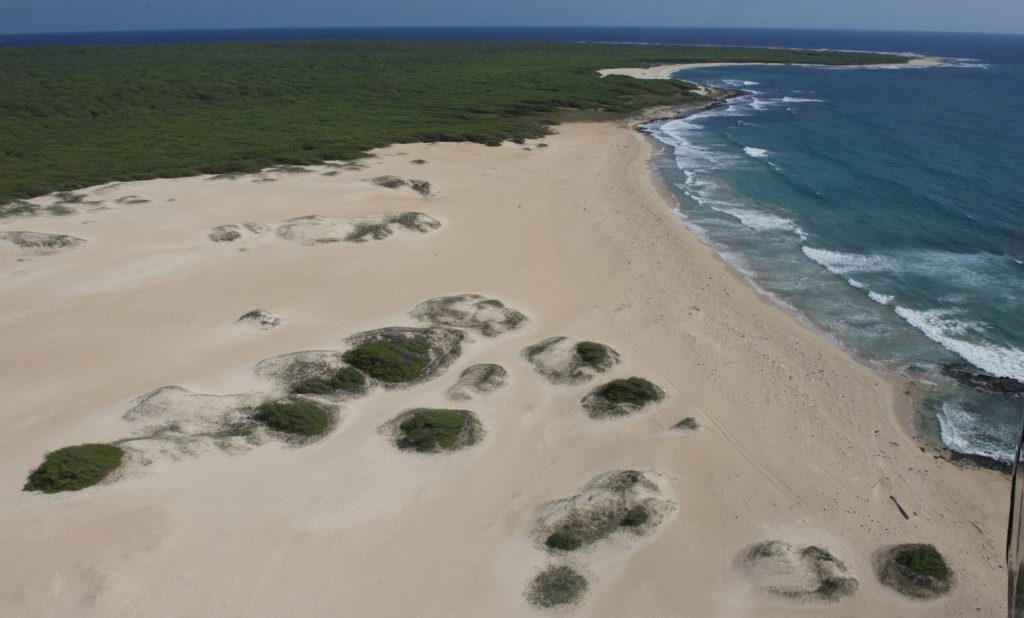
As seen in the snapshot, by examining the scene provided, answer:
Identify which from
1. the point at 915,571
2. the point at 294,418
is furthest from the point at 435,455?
the point at 915,571

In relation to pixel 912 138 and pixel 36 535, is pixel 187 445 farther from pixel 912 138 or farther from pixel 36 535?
pixel 912 138

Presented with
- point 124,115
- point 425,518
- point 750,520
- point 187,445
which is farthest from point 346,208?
point 124,115

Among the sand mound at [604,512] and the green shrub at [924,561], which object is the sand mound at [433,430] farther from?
the green shrub at [924,561]

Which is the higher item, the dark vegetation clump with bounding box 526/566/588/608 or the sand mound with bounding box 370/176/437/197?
the sand mound with bounding box 370/176/437/197

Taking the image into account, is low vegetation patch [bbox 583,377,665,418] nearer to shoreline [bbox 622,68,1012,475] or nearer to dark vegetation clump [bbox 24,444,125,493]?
shoreline [bbox 622,68,1012,475]

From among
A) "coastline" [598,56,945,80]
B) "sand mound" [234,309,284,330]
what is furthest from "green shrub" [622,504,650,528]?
"coastline" [598,56,945,80]

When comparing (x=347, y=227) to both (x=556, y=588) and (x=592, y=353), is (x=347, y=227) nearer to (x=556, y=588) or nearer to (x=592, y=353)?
(x=592, y=353)
